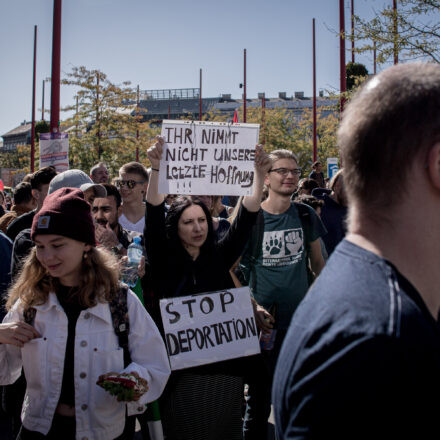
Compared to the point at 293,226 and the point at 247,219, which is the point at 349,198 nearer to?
the point at 247,219

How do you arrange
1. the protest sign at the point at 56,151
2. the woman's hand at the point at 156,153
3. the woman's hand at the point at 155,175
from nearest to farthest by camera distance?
the woman's hand at the point at 155,175 < the woman's hand at the point at 156,153 < the protest sign at the point at 56,151

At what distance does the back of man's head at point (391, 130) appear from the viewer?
1056mm

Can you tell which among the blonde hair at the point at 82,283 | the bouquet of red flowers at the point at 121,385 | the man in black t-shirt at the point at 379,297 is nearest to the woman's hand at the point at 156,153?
the blonde hair at the point at 82,283

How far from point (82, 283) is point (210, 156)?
1851mm

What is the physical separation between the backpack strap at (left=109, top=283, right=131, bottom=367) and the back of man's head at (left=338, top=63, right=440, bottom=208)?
1636 millimetres

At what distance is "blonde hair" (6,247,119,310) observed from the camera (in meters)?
2.45

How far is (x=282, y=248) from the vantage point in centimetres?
398

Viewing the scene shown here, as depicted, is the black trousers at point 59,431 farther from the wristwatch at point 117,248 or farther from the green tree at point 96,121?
the green tree at point 96,121

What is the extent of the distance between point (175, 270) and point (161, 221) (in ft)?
1.18

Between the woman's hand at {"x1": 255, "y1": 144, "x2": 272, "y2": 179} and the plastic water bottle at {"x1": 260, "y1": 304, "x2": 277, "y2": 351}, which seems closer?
the plastic water bottle at {"x1": 260, "y1": 304, "x2": 277, "y2": 351}

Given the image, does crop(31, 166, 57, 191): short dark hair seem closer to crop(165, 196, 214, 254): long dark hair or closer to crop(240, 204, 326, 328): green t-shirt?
crop(165, 196, 214, 254): long dark hair

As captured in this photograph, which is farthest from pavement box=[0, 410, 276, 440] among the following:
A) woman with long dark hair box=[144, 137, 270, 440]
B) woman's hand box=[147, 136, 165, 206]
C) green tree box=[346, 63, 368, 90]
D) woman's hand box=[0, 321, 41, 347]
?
green tree box=[346, 63, 368, 90]

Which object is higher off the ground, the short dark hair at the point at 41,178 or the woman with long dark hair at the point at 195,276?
the short dark hair at the point at 41,178

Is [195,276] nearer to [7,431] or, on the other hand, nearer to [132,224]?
[132,224]
